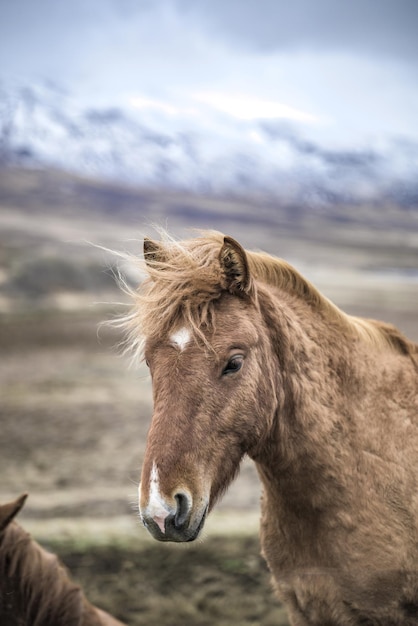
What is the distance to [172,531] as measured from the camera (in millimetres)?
2193

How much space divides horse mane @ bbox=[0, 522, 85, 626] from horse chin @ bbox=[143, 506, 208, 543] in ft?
3.41

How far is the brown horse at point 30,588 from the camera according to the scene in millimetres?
2816

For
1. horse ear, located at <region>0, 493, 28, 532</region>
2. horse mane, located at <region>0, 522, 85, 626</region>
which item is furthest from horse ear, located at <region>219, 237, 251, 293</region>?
horse mane, located at <region>0, 522, 85, 626</region>

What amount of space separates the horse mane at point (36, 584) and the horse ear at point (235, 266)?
1673mm

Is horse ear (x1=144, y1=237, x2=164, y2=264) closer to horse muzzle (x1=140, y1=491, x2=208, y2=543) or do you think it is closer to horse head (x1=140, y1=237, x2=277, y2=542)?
horse head (x1=140, y1=237, x2=277, y2=542)

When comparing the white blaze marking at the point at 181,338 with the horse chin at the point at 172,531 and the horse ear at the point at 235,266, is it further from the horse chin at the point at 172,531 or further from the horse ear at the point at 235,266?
the horse chin at the point at 172,531

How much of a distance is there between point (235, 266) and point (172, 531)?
3.48 feet

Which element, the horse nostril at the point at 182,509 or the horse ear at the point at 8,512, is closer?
the horse nostril at the point at 182,509

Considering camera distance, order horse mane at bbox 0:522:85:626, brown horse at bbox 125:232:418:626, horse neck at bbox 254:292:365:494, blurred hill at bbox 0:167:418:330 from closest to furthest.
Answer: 1. brown horse at bbox 125:232:418:626
2. horse neck at bbox 254:292:365:494
3. horse mane at bbox 0:522:85:626
4. blurred hill at bbox 0:167:418:330

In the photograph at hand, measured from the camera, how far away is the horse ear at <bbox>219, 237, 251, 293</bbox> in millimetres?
2441

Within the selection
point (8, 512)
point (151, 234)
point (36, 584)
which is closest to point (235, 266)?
point (8, 512)

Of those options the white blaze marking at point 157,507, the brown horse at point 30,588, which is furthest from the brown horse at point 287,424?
the brown horse at point 30,588

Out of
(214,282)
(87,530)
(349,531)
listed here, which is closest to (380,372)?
Result: (349,531)

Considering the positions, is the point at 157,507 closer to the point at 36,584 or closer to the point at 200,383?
the point at 200,383
